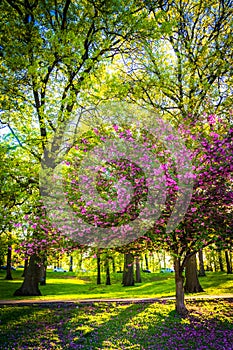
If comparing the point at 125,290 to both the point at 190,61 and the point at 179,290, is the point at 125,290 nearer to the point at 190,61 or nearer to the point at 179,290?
the point at 179,290

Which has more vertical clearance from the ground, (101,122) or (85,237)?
(101,122)

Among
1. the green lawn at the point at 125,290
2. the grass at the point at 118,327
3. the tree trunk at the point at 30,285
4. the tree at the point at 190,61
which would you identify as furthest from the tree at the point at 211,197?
the tree trunk at the point at 30,285

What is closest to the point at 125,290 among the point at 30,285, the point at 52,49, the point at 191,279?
the point at 191,279

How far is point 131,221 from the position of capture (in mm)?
9273

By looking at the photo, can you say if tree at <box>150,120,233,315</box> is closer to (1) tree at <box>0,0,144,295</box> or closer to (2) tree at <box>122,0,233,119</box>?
(1) tree at <box>0,0,144,295</box>

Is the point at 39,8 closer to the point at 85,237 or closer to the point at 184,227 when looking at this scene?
the point at 85,237

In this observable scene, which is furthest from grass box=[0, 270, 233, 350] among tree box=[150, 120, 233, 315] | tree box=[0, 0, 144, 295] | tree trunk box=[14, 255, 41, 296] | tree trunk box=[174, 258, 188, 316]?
tree trunk box=[14, 255, 41, 296]

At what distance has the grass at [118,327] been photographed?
8.36 metres

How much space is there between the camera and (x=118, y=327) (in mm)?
9984

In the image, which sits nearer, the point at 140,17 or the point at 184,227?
the point at 184,227

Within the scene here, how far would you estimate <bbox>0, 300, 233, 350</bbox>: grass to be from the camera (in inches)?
329

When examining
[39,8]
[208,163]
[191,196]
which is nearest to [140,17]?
[39,8]

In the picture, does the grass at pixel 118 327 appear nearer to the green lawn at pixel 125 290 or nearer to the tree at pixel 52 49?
the green lawn at pixel 125 290

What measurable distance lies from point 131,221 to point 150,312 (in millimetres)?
5111
